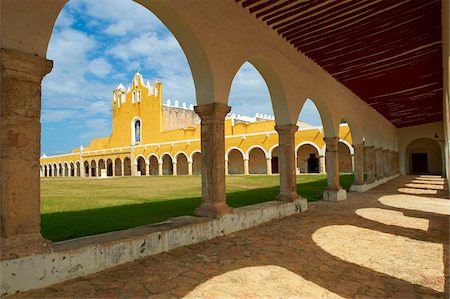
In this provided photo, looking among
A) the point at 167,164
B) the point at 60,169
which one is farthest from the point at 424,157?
the point at 60,169

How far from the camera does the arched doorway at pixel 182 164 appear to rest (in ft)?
115

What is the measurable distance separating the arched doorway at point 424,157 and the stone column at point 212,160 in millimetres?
26931

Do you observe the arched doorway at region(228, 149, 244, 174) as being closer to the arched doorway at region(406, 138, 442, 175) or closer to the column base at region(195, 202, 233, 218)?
the arched doorway at region(406, 138, 442, 175)

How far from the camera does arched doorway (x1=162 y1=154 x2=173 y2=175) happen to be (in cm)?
3653

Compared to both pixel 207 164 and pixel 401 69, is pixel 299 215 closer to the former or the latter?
pixel 207 164

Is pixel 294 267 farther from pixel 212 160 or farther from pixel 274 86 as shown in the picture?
pixel 274 86

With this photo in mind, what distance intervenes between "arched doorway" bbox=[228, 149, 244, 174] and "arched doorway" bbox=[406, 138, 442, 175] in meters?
14.9

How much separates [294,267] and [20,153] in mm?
2905

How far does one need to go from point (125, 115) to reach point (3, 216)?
3960 cm

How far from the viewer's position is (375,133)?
14984mm

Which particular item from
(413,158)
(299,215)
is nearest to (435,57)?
(299,215)

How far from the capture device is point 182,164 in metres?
35.5

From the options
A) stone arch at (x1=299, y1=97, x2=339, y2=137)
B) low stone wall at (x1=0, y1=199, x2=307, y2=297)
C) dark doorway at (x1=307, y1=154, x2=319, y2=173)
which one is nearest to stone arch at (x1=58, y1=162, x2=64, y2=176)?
dark doorway at (x1=307, y1=154, x2=319, y2=173)

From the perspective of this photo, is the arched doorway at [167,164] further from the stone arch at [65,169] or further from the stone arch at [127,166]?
the stone arch at [65,169]
